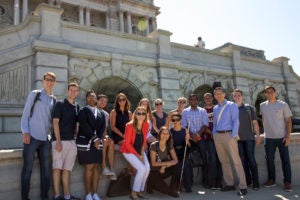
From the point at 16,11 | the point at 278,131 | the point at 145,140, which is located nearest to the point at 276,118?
the point at 278,131

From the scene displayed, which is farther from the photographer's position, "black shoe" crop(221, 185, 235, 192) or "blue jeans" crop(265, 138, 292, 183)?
"blue jeans" crop(265, 138, 292, 183)

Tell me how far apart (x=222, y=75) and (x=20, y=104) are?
9.34 m

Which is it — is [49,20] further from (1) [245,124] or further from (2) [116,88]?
(1) [245,124]

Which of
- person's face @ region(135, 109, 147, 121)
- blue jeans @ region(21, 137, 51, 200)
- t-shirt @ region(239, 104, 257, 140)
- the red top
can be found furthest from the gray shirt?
t-shirt @ region(239, 104, 257, 140)

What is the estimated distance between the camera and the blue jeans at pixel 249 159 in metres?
5.93

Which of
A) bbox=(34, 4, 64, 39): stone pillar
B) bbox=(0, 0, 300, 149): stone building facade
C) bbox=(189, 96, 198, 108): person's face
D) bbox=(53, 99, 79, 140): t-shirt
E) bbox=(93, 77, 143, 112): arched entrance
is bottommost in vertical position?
bbox=(53, 99, 79, 140): t-shirt

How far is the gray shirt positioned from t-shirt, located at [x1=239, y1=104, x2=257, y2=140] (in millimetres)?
3830

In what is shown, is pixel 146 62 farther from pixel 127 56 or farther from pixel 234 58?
pixel 234 58

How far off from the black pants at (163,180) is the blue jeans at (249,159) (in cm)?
155

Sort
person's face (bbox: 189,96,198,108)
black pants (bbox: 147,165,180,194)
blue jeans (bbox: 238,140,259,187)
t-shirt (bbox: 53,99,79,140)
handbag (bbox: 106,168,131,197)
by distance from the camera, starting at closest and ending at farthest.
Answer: t-shirt (bbox: 53,99,79,140) < handbag (bbox: 106,168,131,197) < black pants (bbox: 147,165,180,194) < blue jeans (bbox: 238,140,259,187) < person's face (bbox: 189,96,198,108)

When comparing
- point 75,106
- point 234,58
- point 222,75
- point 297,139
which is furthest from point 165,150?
point 234,58

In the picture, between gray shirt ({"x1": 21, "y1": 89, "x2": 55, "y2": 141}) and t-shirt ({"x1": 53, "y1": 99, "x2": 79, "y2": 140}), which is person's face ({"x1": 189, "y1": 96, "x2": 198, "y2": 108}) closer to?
t-shirt ({"x1": 53, "y1": 99, "x2": 79, "y2": 140})

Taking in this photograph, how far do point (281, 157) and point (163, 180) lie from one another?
259cm

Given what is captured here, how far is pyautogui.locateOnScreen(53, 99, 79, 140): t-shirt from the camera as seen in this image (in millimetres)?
4776
